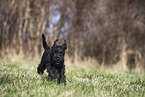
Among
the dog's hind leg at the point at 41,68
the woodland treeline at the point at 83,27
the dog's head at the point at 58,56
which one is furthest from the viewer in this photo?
the woodland treeline at the point at 83,27

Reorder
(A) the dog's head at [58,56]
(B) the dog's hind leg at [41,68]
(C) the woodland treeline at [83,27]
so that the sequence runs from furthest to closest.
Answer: (C) the woodland treeline at [83,27] < (B) the dog's hind leg at [41,68] < (A) the dog's head at [58,56]

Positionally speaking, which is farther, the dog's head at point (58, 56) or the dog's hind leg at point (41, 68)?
the dog's hind leg at point (41, 68)

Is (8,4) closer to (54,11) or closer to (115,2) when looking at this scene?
(54,11)

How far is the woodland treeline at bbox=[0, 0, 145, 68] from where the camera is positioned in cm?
991

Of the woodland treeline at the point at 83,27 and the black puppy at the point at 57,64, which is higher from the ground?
the woodland treeline at the point at 83,27

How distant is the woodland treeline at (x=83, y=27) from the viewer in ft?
32.5

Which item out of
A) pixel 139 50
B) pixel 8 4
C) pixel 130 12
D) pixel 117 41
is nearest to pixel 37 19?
pixel 8 4

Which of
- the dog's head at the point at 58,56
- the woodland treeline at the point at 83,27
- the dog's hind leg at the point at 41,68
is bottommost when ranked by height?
the dog's hind leg at the point at 41,68

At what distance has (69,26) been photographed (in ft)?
37.1

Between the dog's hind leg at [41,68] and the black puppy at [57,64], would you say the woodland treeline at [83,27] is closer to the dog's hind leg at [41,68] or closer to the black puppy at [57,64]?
the dog's hind leg at [41,68]

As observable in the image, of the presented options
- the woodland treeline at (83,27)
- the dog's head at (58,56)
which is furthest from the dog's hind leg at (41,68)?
the woodland treeline at (83,27)

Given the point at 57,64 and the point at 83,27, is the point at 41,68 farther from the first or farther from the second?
the point at 83,27

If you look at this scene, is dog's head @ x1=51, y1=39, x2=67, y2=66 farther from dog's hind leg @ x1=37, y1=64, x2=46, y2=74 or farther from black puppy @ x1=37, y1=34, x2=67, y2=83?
dog's hind leg @ x1=37, y1=64, x2=46, y2=74

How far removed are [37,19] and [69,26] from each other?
8.08ft
